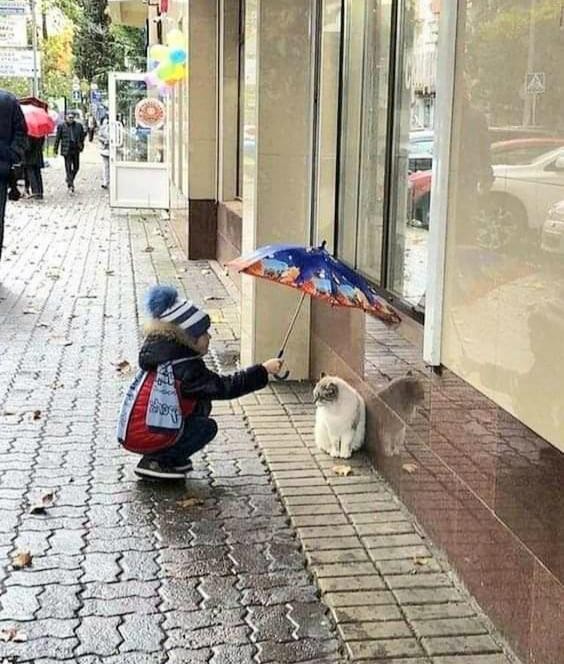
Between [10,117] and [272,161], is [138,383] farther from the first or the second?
[10,117]

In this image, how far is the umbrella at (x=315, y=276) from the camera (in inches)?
193

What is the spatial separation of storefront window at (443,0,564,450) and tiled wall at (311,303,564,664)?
139 millimetres

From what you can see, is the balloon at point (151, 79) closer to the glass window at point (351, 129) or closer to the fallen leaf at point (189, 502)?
the glass window at point (351, 129)

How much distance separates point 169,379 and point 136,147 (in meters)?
15.0

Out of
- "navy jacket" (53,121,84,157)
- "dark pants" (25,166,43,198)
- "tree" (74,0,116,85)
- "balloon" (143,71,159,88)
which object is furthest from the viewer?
"tree" (74,0,116,85)

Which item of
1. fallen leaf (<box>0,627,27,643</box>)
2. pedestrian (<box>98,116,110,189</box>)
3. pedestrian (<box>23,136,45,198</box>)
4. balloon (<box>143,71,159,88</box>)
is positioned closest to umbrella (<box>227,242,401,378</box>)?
fallen leaf (<box>0,627,27,643</box>)

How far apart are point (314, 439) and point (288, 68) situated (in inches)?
102

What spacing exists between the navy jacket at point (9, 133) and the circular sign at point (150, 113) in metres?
8.75

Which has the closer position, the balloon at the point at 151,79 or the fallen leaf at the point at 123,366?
the fallen leaf at the point at 123,366

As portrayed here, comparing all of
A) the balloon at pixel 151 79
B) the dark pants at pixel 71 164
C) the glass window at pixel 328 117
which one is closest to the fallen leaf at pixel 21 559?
the glass window at pixel 328 117

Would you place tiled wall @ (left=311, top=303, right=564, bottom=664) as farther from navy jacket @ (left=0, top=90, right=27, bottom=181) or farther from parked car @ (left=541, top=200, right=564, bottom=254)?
navy jacket @ (left=0, top=90, right=27, bottom=181)

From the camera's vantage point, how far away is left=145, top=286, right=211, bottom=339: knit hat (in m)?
5.11

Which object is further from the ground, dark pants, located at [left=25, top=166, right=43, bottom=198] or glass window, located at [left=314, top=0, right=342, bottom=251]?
glass window, located at [left=314, top=0, right=342, bottom=251]

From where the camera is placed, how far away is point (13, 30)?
2925 cm
